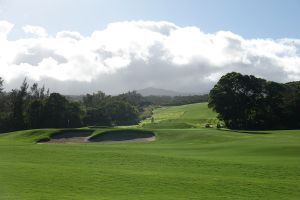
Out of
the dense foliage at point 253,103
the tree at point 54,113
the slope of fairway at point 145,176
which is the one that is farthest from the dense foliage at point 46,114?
the slope of fairway at point 145,176

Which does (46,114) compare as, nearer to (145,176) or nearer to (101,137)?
(101,137)

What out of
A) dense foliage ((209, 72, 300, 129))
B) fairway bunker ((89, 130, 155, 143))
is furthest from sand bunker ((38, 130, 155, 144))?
dense foliage ((209, 72, 300, 129))

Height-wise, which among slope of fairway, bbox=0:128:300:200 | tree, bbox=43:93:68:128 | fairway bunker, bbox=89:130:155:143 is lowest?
slope of fairway, bbox=0:128:300:200

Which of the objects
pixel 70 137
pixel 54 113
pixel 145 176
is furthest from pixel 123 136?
pixel 54 113

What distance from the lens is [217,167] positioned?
27.9 m

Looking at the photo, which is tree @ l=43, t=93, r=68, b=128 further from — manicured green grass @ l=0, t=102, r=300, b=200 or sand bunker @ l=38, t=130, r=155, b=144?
manicured green grass @ l=0, t=102, r=300, b=200

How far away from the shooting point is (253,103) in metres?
86.6

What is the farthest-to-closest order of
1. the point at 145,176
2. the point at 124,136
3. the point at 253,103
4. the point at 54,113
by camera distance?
the point at 54,113, the point at 253,103, the point at 124,136, the point at 145,176

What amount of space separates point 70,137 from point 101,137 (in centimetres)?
412

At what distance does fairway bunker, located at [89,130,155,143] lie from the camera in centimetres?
5659

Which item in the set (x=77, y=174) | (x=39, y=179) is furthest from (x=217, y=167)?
(x=39, y=179)

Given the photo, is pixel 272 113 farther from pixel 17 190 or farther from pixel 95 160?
pixel 17 190

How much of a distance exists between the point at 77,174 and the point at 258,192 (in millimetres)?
9293

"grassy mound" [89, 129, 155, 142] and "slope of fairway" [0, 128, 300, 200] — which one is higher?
"grassy mound" [89, 129, 155, 142]
